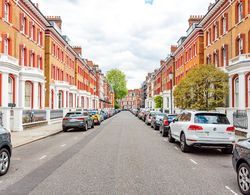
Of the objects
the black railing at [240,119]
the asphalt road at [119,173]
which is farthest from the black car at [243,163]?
the black railing at [240,119]

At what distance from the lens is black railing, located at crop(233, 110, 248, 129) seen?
1653 cm

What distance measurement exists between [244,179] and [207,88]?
651 inches

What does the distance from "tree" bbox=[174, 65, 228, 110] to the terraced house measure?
12.6 meters

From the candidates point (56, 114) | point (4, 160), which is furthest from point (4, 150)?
point (56, 114)

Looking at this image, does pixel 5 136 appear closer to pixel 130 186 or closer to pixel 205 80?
pixel 130 186

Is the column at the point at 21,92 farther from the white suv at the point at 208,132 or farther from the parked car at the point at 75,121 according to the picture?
the white suv at the point at 208,132

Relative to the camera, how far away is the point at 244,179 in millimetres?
5859

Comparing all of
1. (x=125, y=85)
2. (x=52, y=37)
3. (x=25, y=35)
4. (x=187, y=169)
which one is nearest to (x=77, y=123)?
(x=25, y=35)

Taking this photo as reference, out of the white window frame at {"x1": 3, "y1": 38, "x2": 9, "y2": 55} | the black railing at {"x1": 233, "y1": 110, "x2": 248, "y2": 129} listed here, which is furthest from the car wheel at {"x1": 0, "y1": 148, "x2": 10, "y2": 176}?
the white window frame at {"x1": 3, "y1": 38, "x2": 9, "y2": 55}

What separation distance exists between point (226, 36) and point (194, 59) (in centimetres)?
1072

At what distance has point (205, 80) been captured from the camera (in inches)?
861

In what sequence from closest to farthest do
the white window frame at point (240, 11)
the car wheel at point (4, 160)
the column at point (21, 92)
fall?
1. the car wheel at point (4, 160)
2. the white window frame at point (240, 11)
3. the column at point (21, 92)

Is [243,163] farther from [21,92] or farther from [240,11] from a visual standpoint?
[21,92]

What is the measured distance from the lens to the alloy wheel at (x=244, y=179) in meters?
5.71
